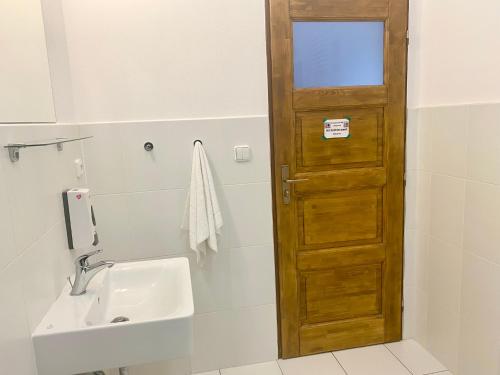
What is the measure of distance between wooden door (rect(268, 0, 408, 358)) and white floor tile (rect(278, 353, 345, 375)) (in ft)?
0.18

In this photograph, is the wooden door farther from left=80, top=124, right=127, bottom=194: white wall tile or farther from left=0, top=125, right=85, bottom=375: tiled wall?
left=0, top=125, right=85, bottom=375: tiled wall

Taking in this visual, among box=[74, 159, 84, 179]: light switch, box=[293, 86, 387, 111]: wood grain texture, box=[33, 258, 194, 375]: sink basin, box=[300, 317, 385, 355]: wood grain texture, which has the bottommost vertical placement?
box=[300, 317, 385, 355]: wood grain texture

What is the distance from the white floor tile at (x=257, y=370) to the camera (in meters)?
2.31

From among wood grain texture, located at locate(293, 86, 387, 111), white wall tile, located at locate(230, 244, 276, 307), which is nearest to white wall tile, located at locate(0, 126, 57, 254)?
white wall tile, located at locate(230, 244, 276, 307)

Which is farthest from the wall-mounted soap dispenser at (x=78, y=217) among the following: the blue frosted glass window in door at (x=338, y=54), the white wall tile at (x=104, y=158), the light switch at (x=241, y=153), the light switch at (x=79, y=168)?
the blue frosted glass window in door at (x=338, y=54)

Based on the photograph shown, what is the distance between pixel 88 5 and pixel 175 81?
1.82 ft

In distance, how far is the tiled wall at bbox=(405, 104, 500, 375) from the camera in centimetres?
189

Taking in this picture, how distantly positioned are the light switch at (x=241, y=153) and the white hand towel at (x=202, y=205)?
0.58ft

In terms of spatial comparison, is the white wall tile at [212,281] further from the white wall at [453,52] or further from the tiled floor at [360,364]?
the white wall at [453,52]

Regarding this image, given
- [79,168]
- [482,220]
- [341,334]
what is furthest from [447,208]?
[79,168]

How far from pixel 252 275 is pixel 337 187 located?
2.43 ft

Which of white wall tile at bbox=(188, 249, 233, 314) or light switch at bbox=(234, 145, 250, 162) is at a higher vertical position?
light switch at bbox=(234, 145, 250, 162)

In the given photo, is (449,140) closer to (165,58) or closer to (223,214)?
(223,214)

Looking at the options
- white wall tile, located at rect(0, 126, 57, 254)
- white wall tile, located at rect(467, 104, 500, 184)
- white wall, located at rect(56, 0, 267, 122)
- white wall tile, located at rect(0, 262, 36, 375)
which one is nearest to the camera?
white wall tile, located at rect(0, 262, 36, 375)
